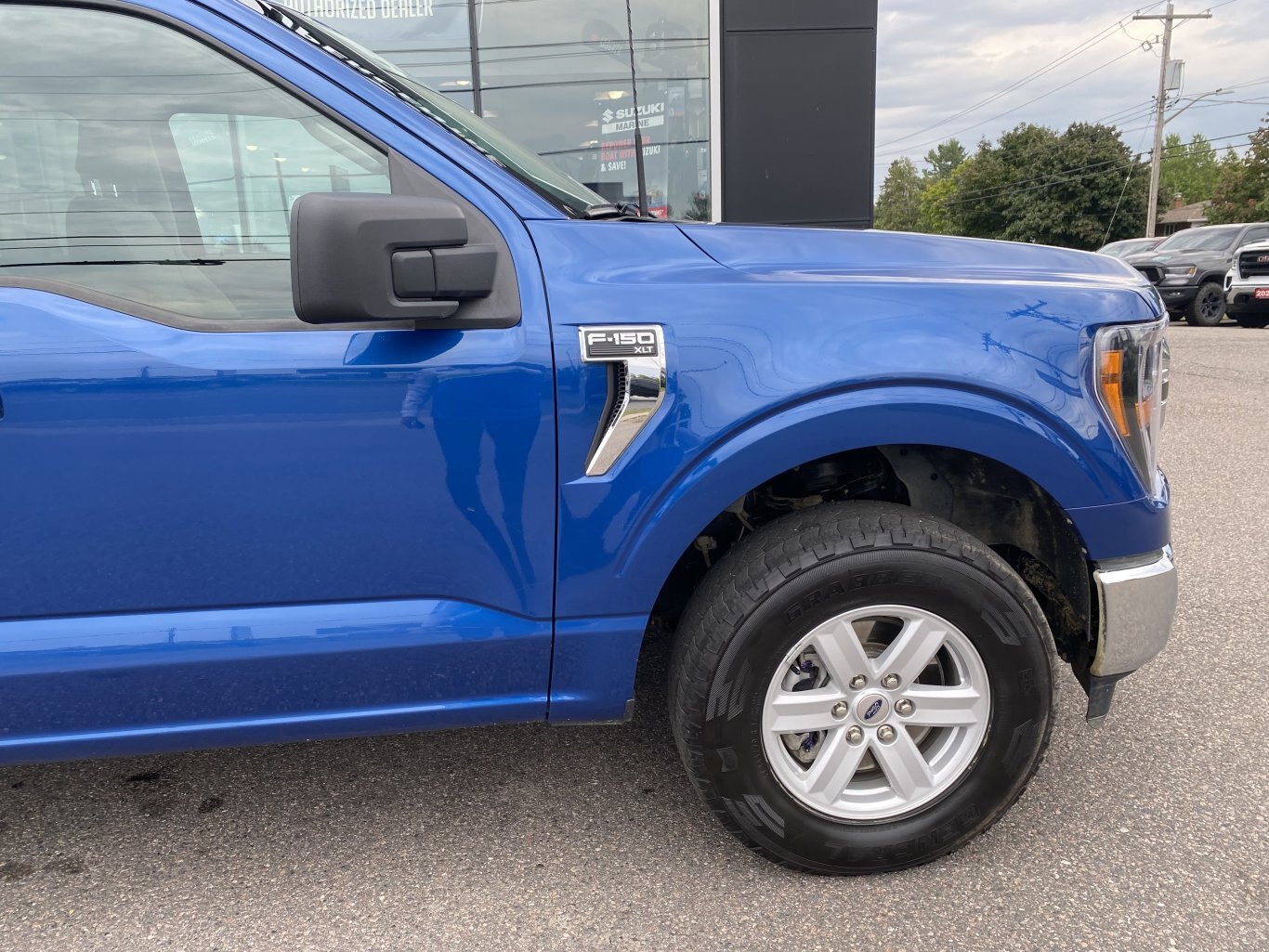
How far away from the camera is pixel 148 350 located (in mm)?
1623

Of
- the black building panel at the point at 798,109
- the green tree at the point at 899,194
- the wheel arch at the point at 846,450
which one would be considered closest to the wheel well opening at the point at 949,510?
the wheel arch at the point at 846,450

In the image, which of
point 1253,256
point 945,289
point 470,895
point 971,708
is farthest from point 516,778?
point 1253,256

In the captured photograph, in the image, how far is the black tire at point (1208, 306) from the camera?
14117 mm

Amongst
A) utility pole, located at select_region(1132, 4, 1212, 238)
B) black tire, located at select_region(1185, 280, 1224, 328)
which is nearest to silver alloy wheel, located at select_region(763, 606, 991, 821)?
black tire, located at select_region(1185, 280, 1224, 328)

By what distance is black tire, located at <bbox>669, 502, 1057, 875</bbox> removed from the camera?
1.86 metres

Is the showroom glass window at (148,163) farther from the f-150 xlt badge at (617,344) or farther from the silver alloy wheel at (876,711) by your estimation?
the silver alloy wheel at (876,711)

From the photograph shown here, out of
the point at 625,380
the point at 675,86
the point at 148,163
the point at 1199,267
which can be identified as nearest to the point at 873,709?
the point at 625,380

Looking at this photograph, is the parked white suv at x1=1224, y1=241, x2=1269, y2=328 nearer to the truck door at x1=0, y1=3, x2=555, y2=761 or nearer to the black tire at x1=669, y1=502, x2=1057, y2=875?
the black tire at x1=669, y1=502, x2=1057, y2=875

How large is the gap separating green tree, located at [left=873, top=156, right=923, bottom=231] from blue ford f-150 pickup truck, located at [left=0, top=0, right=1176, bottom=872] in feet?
356

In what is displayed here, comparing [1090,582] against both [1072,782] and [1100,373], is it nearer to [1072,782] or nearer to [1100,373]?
[1100,373]

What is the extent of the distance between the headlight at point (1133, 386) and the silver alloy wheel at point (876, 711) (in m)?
0.55

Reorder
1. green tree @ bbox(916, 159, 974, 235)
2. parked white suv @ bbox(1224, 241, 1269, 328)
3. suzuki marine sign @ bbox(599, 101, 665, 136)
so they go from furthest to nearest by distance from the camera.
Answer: green tree @ bbox(916, 159, 974, 235), parked white suv @ bbox(1224, 241, 1269, 328), suzuki marine sign @ bbox(599, 101, 665, 136)

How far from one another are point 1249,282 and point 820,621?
45.7 feet

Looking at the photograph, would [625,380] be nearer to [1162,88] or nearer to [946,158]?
[1162,88]
